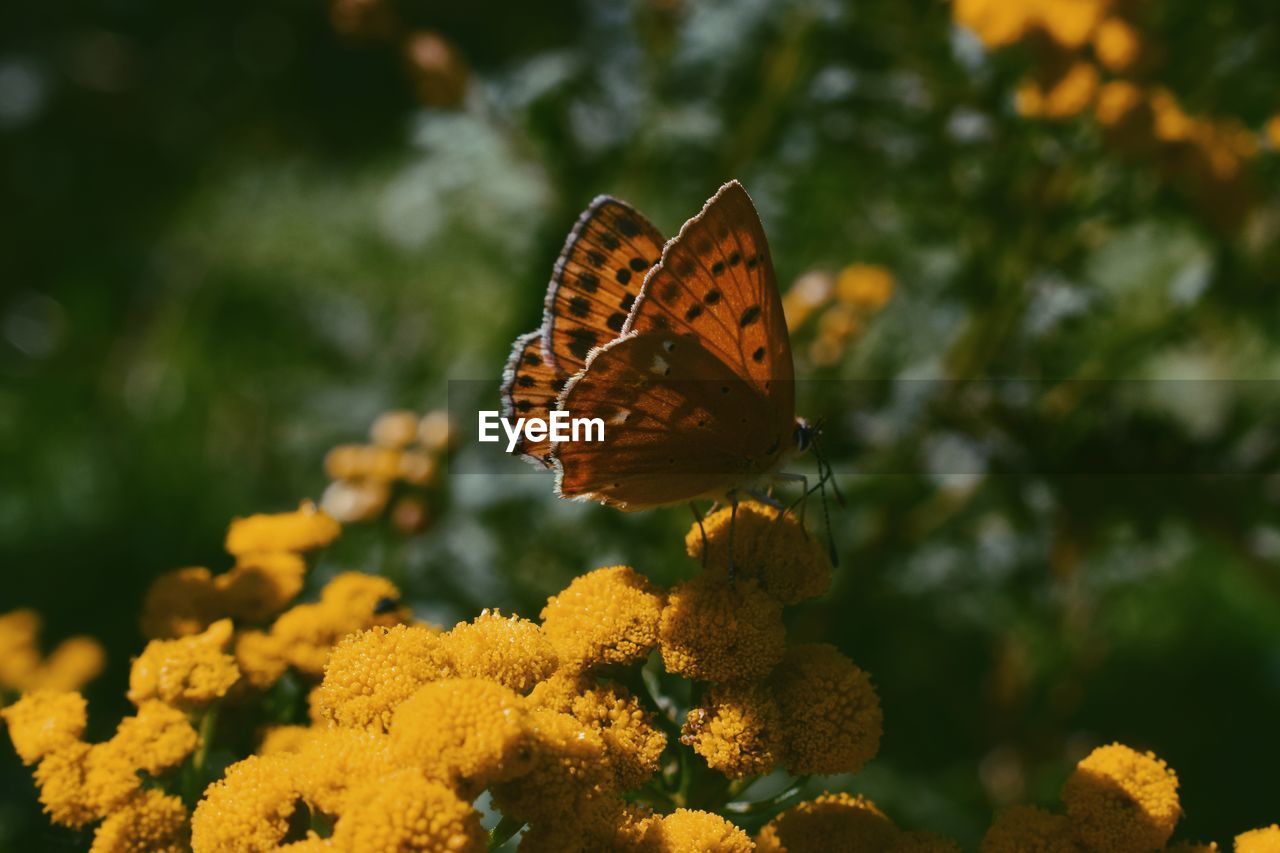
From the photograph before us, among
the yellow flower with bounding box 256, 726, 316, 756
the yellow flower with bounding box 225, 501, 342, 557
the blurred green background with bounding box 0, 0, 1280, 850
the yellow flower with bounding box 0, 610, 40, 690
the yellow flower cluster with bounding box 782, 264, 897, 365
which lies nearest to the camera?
the yellow flower with bounding box 256, 726, 316, 756

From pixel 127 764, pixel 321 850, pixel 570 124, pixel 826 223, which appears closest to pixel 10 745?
pixel 127 764

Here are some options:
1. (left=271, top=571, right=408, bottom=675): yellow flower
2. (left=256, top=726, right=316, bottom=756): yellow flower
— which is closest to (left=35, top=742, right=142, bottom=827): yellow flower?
(left=256, top=726, right=316, bottom=756): yellow flower

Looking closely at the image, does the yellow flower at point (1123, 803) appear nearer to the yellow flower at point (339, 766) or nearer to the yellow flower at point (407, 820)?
the yellow flower at point (407, 820)

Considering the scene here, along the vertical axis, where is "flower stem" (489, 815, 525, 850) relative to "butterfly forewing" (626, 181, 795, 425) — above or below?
below

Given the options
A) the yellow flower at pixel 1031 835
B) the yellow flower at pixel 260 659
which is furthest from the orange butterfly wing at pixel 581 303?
the yellow flower at pixel 1031 835

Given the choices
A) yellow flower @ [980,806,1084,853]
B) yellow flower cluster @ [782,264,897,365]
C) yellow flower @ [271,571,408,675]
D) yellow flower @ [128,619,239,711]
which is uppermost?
yellow flower cluster @ [782,264,897,365]

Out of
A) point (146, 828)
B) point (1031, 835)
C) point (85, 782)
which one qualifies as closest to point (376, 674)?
point (146, 828)

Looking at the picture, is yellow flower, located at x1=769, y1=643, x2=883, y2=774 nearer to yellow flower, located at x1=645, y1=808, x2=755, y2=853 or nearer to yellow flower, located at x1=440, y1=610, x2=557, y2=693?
yellow flower, located at x1=645, y1=808, x2=755, y2=853

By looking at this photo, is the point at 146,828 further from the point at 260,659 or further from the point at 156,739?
the point at 260,659
